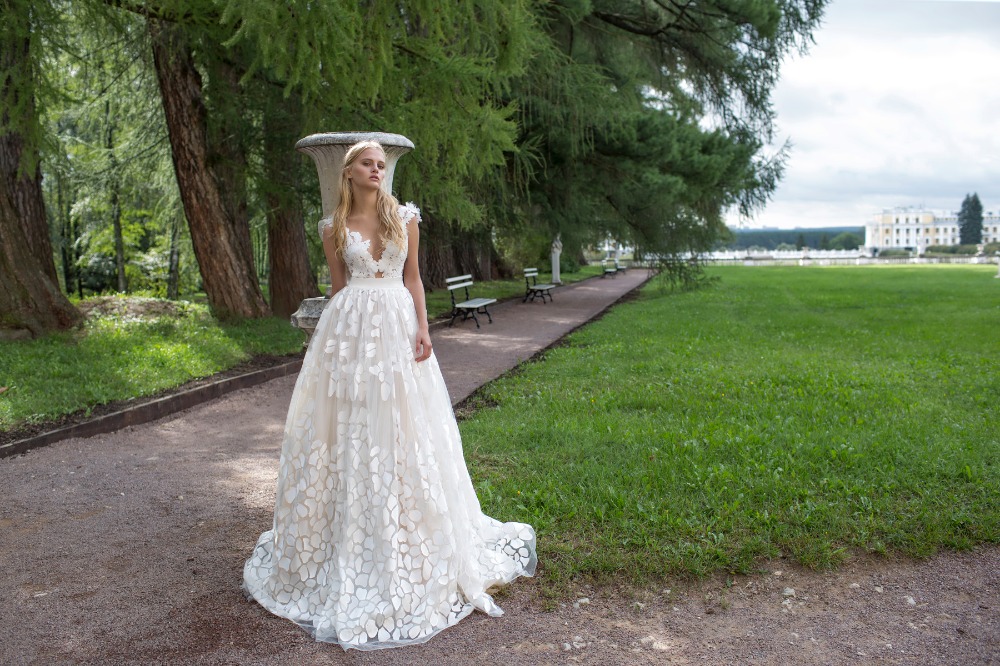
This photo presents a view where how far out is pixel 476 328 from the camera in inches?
578

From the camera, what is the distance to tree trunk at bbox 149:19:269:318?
11.4 metres

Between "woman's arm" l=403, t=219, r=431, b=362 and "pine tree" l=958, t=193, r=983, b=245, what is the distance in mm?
127176

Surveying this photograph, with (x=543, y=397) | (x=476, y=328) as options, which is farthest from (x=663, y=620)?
(x=476, y=328)

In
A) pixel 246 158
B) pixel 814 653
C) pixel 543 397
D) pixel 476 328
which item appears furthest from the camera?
pixel 476 328

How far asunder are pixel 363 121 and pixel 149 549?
21.8 feet

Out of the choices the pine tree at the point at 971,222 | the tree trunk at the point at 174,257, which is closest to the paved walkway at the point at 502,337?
the tree trunk at the point at 174,257

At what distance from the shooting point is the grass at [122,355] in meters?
7.11

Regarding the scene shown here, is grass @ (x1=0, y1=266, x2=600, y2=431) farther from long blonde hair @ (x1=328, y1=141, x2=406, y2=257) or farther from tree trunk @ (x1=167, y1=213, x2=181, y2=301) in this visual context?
tree trunk @ (x1=167, y1=213, x2=181, y2=301)

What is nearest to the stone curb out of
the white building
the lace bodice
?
the lace bodice

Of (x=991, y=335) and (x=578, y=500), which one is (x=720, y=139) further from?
(x=578, y=500)

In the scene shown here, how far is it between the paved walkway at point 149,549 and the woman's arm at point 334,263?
4.79 feet

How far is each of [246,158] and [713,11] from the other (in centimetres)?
929

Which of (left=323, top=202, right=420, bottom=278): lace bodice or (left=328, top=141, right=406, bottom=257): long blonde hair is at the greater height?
(left=328, top=141, right=406, bottom=257): long blonde hair

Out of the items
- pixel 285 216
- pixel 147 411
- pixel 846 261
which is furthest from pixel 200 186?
pixel 846 261
